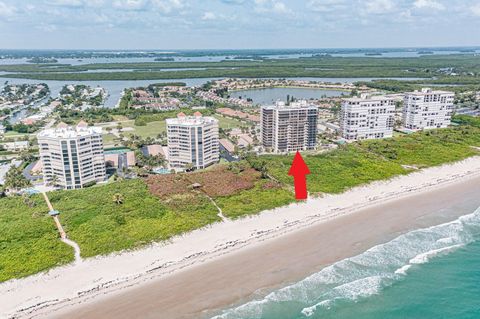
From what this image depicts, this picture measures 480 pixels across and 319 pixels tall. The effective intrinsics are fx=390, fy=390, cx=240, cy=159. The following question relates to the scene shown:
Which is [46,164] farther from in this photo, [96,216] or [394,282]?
[394,282]

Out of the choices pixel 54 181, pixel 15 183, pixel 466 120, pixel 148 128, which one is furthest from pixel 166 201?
pixel 466 120

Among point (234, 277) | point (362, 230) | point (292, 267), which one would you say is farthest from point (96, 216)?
point (362, 230)

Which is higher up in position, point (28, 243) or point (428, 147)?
point (428, 147)

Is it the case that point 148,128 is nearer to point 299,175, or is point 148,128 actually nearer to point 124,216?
point 299,175

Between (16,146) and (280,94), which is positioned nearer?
(16,146)

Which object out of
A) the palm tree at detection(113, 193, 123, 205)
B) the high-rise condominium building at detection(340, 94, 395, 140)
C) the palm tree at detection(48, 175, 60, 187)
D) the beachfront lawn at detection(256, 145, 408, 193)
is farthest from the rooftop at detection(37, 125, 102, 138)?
the high-rise condominium building at detection(340, 94, 395, 140)

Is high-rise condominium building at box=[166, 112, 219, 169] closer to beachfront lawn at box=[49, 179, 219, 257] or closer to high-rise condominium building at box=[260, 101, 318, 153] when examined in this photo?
beachfront lawn at box=[49, 179, 219, 257]

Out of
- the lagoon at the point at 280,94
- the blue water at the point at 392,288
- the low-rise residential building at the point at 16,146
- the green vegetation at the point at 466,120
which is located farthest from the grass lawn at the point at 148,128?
the green vegetation at the point at 466,120

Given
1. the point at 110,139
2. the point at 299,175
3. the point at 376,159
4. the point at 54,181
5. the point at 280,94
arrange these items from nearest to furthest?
the point at 54,181
the point at 299,175
the point at 376,159
the point at 110,139
the point at 280,94
